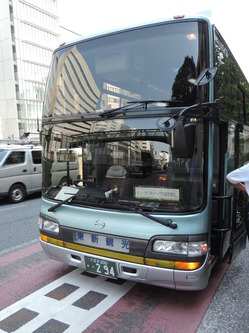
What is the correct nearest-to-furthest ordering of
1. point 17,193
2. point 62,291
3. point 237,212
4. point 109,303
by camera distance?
1. point 109,303
2. point 62,291
3. point 237,212
4. point 17,193

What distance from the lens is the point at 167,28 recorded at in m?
2.66

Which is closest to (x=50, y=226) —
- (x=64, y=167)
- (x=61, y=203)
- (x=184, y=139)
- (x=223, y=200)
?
(x=61, y=203)

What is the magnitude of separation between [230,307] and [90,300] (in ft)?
4.97

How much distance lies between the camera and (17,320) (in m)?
2.63

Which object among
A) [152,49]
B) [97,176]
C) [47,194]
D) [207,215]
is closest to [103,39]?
[152,49]

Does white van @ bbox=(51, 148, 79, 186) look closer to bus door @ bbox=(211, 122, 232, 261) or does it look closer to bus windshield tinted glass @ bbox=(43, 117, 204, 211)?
bus windshield tinted glass @ bbox=(43, 117, 204, 211)

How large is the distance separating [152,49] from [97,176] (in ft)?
4.98

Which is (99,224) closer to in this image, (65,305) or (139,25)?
(65,305)

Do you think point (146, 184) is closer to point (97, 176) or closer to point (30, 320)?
point (97, 176)

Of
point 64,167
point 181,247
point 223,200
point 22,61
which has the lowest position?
point 181,247

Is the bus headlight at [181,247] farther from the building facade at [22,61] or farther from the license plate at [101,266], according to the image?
the building facade at [22,61]

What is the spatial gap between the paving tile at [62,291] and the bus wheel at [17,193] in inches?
239

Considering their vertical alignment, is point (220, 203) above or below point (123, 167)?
below

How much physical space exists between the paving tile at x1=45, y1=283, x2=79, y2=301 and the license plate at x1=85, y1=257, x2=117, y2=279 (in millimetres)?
492
